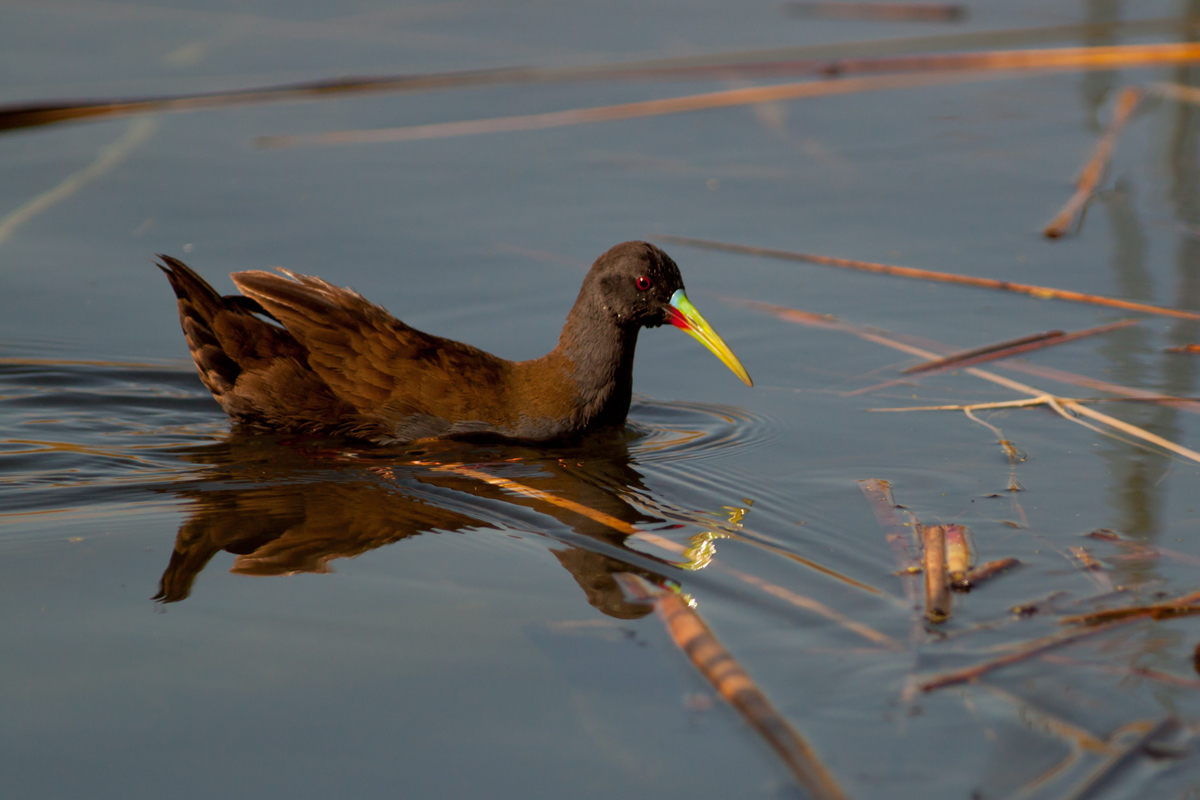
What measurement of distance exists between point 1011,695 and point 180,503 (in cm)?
281

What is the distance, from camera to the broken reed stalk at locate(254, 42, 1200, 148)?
863cm

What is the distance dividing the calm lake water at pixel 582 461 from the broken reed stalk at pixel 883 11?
1.92 ft

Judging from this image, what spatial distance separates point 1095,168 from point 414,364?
4691mm

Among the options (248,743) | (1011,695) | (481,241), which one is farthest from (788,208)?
(248,743)

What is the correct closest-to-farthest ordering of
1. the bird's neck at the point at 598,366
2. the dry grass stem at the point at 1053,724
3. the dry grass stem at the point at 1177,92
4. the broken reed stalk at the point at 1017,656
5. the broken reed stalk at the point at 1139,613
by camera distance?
the dry grass stem at the point at 1053,724, the broken reed stalk at the point at 1017,656, the broken reed stalk at the point at 1139,613, the bird's neck at the point at 598,366, the dry grass stem at the point at 1177,92

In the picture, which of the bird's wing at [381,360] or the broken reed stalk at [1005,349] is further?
the broken reed stalk at [1005,349]

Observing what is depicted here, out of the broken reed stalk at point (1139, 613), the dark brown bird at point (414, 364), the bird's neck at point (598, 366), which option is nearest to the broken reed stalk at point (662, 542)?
the dark brown bird at point (414, 364)

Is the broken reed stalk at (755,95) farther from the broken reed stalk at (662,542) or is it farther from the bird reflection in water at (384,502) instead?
the broken reed stalk at (662,542)

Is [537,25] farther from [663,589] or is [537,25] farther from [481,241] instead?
[663,589]

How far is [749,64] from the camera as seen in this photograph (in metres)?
9.68

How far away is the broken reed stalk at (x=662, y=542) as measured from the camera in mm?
3596

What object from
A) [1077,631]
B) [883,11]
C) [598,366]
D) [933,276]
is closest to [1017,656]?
[1077,631]

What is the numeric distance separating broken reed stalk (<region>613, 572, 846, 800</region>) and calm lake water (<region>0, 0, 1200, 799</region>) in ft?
0.16

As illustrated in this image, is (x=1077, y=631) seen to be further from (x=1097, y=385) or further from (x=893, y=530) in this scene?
(x=1097, y=385)
